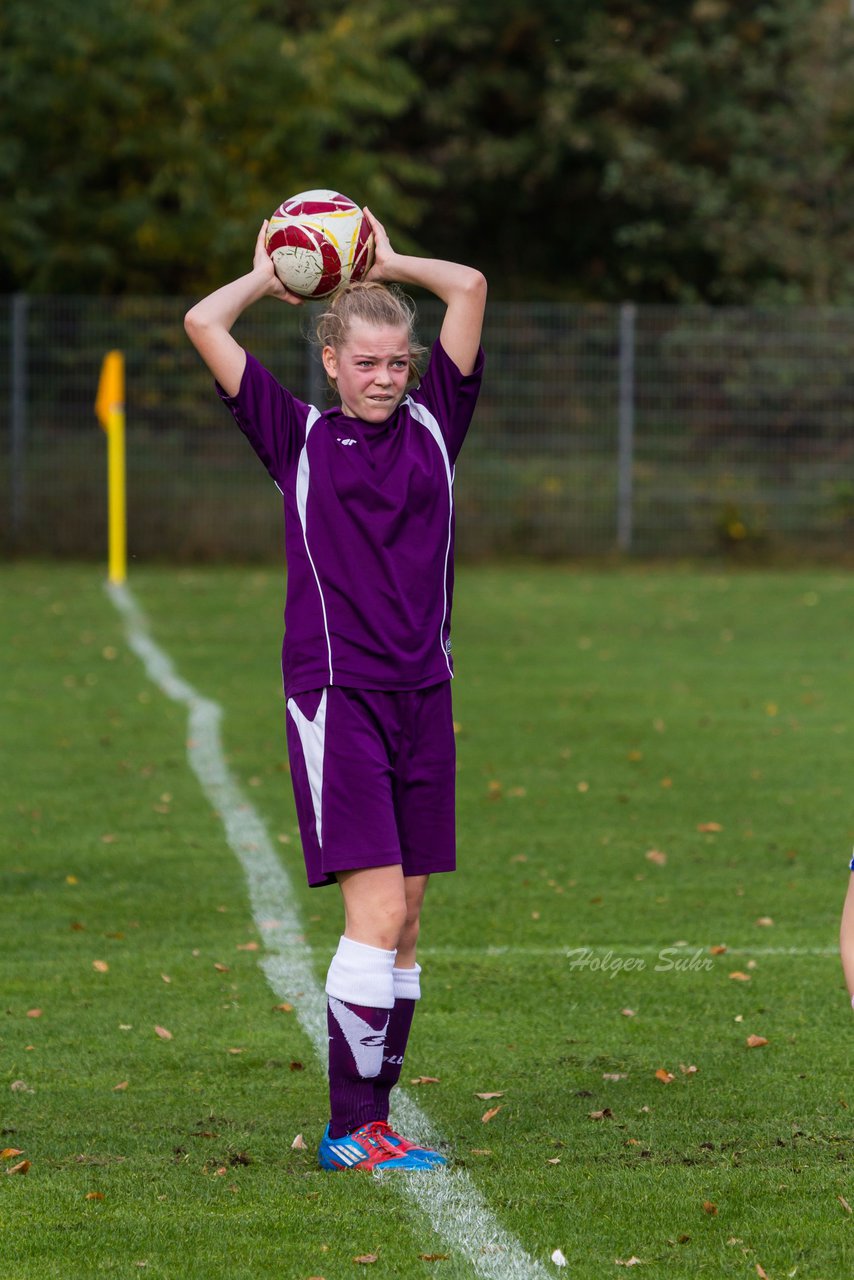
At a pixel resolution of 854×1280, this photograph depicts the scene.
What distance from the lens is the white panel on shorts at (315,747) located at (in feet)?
13.3

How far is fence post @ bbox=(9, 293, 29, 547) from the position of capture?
19500 millimetres

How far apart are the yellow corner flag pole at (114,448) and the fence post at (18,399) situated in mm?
801

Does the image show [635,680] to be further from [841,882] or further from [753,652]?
[841,882]

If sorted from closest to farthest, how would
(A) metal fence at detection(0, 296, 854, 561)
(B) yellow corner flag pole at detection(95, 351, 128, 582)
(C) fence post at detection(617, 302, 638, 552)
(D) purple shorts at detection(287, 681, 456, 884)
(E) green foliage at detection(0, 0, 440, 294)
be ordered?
1. (D) purple shorts at detection(287, 681, 456, 884)
2. (B) yellow corner flag pole at detection(95, 351, 128, 582)
3. (A) metal fence at detection(0, 296, 854, 561)
4. (C) fence post at detection(617, 302, 638, 552)
5. (E) green foliage at detection(0, 0, 440, 294)

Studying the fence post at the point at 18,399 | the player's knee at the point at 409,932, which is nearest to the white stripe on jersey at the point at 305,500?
the player's knee at the point at 409,932

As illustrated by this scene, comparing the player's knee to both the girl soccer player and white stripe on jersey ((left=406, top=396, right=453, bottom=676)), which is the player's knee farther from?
white stripe on jersey ((left=406, top=396, right=453, bottom=676))

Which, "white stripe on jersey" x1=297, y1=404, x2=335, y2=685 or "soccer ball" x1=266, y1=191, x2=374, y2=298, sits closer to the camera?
"white stripe on jersey" x1=297, y1=404, x2=335, y2=685

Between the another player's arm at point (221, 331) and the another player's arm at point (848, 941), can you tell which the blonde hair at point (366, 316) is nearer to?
the another player's arm at point (221, 331)

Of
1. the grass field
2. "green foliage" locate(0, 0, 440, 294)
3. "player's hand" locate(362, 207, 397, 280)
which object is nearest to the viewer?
the grass field

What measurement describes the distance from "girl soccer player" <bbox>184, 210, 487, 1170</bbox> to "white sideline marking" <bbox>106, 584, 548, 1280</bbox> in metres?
0.21

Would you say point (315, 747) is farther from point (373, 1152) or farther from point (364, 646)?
point (373, 1152)

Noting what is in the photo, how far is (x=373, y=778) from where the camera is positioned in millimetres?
4008

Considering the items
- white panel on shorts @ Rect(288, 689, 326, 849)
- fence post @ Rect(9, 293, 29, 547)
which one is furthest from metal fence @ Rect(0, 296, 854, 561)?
white panel on shorts @ Rect(288, 689, 326, 849)

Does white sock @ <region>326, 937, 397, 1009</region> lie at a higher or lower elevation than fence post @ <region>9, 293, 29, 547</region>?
lower
